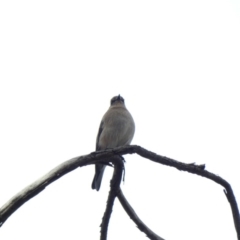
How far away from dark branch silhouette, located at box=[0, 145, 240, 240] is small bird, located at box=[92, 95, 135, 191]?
10.4 feet

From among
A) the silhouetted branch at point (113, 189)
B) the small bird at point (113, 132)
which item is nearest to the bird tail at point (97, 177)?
the small bird at point (113, 132)

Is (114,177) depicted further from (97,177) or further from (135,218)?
(97,177)

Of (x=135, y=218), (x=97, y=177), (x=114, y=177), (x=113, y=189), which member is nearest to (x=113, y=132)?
(x=97, y=177)

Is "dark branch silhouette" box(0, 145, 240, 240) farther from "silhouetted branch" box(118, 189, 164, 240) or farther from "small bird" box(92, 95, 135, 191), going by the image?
"small bird" box(92, 95, 135, 191)

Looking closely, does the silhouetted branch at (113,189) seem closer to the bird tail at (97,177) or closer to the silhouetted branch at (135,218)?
the silhouetted branch at (135,218)

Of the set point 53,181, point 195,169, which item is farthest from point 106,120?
point 53,181

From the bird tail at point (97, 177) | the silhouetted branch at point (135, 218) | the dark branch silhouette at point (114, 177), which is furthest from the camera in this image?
the bird tail at point (97, 177)

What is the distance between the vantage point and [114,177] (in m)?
4.34

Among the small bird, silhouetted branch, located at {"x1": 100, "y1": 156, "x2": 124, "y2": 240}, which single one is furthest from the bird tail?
silhouetted branch, located at {"x1": 100, "y1": 156, "x2": 124, "y2": 240}

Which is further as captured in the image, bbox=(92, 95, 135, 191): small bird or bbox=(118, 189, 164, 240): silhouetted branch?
bbox=(92, 95, 135, 191): small bird

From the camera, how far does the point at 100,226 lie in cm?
412

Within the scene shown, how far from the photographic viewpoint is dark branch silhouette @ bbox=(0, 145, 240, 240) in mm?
2972

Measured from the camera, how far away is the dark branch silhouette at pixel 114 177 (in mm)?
2972

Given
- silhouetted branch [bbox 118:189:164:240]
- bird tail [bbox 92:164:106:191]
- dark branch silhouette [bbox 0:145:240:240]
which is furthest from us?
bird tail [bbox 92:164:106:191]
